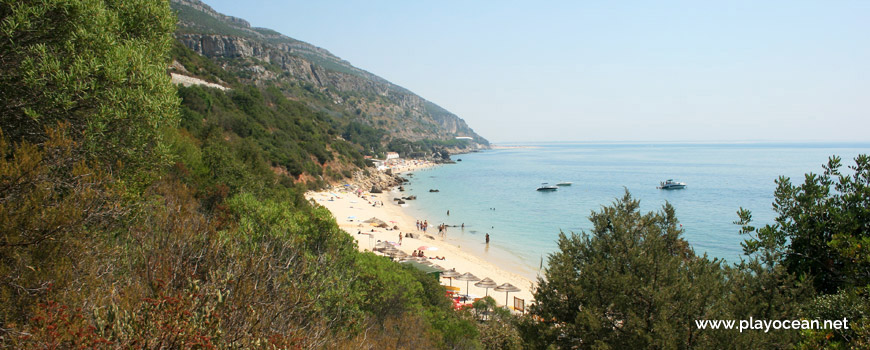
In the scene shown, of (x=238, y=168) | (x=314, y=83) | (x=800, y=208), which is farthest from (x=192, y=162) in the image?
Result: (x=314, y=83)

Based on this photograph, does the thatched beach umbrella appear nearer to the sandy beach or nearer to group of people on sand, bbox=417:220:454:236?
the sandy beach

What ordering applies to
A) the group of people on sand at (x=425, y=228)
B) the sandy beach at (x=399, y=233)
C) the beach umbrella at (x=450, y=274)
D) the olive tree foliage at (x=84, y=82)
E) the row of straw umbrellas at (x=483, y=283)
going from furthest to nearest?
the group of people on sand at (x=425, y=228) < the sandy beach at (x=399, y=233) < the beach umbrella at (x=450, y=274) < the row of straw umbrellas at (x=483, y=283) < the olive tree foliage at (x=84, y=82)

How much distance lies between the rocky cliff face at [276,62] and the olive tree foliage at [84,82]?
69.4m

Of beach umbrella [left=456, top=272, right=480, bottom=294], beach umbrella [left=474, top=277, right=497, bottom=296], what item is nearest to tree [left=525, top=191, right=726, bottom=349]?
beach umbrella [left=474, top=277, right=497, bottom=296]

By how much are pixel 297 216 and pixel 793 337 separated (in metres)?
12.2

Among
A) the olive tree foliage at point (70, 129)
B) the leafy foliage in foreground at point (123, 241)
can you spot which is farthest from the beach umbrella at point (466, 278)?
the olive tree foliage at point (70, 129)

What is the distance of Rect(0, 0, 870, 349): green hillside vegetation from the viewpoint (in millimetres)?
4398

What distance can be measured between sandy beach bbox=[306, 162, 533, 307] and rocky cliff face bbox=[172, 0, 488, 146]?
143ft

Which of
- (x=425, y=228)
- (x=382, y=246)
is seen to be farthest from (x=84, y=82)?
(x=425, y=228)

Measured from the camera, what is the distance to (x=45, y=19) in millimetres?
6633

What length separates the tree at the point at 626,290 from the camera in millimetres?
7203

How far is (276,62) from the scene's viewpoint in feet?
391

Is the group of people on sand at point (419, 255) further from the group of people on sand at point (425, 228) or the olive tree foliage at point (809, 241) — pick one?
the olive tree foliage at point (809, 241)

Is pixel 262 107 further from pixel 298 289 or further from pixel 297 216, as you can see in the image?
pixel 298 289
